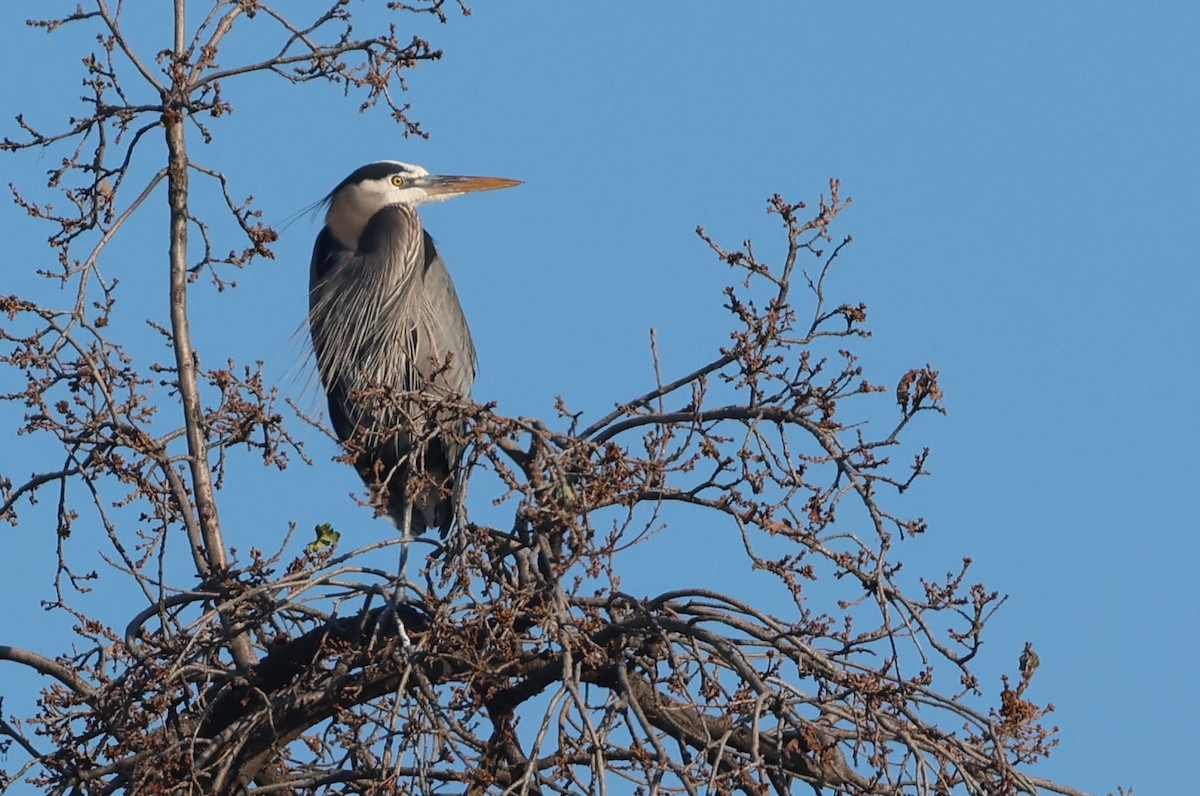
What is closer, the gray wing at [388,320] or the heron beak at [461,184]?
the gray wing at [388,320]

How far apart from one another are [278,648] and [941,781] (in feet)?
5.84

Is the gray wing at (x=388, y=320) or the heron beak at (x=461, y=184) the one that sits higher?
the heron beak at (x=461, y=184)

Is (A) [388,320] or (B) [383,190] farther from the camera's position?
(B) [383,190]

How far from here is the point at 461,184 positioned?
836 centimetres

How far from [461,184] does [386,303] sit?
1.12 metres

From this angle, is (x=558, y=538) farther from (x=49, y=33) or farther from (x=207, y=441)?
(x=49, y=33)

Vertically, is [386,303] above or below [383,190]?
below

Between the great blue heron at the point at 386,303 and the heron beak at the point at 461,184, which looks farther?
the heron beak at the point at 461,184

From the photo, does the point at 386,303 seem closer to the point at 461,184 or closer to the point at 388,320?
the point at 388,320

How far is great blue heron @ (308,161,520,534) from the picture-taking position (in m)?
7.38

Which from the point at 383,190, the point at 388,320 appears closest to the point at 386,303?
the point at 388,320

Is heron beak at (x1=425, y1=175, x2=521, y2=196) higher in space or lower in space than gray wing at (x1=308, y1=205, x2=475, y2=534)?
higher

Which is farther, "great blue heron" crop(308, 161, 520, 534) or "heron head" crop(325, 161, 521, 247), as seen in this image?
"heron head" crop(325, 161, 521, 247)

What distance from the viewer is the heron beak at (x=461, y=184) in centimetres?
832
